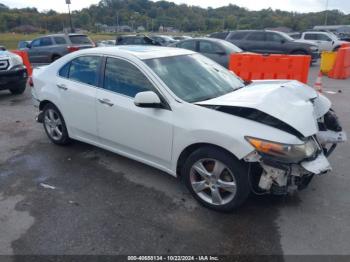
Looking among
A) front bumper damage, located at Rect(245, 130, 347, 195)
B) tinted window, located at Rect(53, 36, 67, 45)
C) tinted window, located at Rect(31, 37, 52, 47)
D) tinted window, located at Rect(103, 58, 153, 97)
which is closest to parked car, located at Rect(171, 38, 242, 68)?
tinted window, located at Rect(53, 36, 67, 45)

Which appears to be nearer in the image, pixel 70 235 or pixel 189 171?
pixel 70 235

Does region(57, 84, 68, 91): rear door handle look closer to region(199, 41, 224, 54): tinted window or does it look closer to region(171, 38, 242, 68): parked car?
region(171, 38, 242, 68): parked car

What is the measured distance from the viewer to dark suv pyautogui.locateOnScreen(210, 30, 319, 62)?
49.8ft

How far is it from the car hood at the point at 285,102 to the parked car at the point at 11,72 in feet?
21.8

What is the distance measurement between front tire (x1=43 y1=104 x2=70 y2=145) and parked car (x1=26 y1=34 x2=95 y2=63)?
34.2 ft

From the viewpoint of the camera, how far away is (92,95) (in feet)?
13.5

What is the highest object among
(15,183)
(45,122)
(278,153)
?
(278,153)

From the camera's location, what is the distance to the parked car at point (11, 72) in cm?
802

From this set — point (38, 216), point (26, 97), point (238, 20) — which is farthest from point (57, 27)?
point (38, 216)

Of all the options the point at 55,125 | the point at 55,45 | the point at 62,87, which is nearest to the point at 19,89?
the point at 55,125

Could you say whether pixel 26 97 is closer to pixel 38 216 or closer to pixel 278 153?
pixel 38 216

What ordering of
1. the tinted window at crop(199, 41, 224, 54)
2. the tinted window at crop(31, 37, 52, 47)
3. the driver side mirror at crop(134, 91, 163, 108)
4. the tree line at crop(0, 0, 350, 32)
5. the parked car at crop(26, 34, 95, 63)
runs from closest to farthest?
1. the driver side mirror at crop(134, 91, 163, 108)
2. the tinted window at crop(199, 41, 224, 54)
3. the parked car at crop(26, 34, 95, 63)
4. the tinted window at crop(31, 37, 52, 47)
5. the tree line at crop(0, 0, 350, 32)

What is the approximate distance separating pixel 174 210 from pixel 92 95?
73.3 inches

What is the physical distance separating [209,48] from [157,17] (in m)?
88.2
